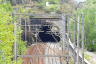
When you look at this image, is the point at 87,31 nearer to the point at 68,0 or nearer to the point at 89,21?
the point at 89,21

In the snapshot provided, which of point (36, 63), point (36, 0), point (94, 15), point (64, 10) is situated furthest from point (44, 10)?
point (36, 63)

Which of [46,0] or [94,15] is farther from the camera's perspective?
[46,0]

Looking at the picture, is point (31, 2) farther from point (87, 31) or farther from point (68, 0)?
point (87, 31)

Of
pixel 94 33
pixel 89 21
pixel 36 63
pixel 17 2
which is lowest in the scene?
pixel 36 63

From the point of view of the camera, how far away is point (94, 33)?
1773cm

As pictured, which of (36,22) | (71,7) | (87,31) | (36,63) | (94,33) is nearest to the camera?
(36,63)

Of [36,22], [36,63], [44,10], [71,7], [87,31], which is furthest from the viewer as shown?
[71,7]

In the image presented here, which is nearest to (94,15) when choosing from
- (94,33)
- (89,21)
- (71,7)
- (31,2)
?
(89,21)

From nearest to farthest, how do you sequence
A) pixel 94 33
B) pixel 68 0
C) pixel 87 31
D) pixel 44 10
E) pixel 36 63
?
pixel 36 63
pixel 94 33
pixel 87 31
pixel 44 10
pixel 68 0

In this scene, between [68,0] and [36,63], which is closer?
[36,63]

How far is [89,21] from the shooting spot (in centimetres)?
1845

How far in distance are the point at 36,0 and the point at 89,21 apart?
2532cm

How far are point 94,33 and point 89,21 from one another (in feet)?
5.02

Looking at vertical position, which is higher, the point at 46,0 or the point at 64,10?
the point at 46,0
